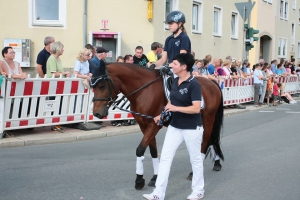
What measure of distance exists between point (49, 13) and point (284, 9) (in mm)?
27891

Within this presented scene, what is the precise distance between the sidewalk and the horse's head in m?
4.17

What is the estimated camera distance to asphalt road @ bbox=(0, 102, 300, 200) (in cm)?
599

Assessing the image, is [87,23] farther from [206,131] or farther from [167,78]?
[167,78]

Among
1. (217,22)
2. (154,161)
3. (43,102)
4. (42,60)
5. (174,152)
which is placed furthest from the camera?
(217,22)

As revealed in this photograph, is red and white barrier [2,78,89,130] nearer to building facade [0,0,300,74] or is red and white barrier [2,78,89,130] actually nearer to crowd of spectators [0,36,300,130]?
crowd of spectators [0,36,300,130]

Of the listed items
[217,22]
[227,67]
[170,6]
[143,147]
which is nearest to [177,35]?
[143,147]

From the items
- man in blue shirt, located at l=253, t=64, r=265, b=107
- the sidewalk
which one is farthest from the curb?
man in blue shirt, located at l=253, t=64, r=265, b=107

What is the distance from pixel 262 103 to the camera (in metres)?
20.0

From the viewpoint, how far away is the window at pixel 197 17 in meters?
23.9

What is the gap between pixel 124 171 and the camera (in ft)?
23.7

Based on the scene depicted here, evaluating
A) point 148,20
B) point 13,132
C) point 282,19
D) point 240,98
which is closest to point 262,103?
point 240,98

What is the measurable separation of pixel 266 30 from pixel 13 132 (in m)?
28.4

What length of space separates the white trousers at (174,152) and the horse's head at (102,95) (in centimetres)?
96

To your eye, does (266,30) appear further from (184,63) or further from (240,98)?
(184,63)
